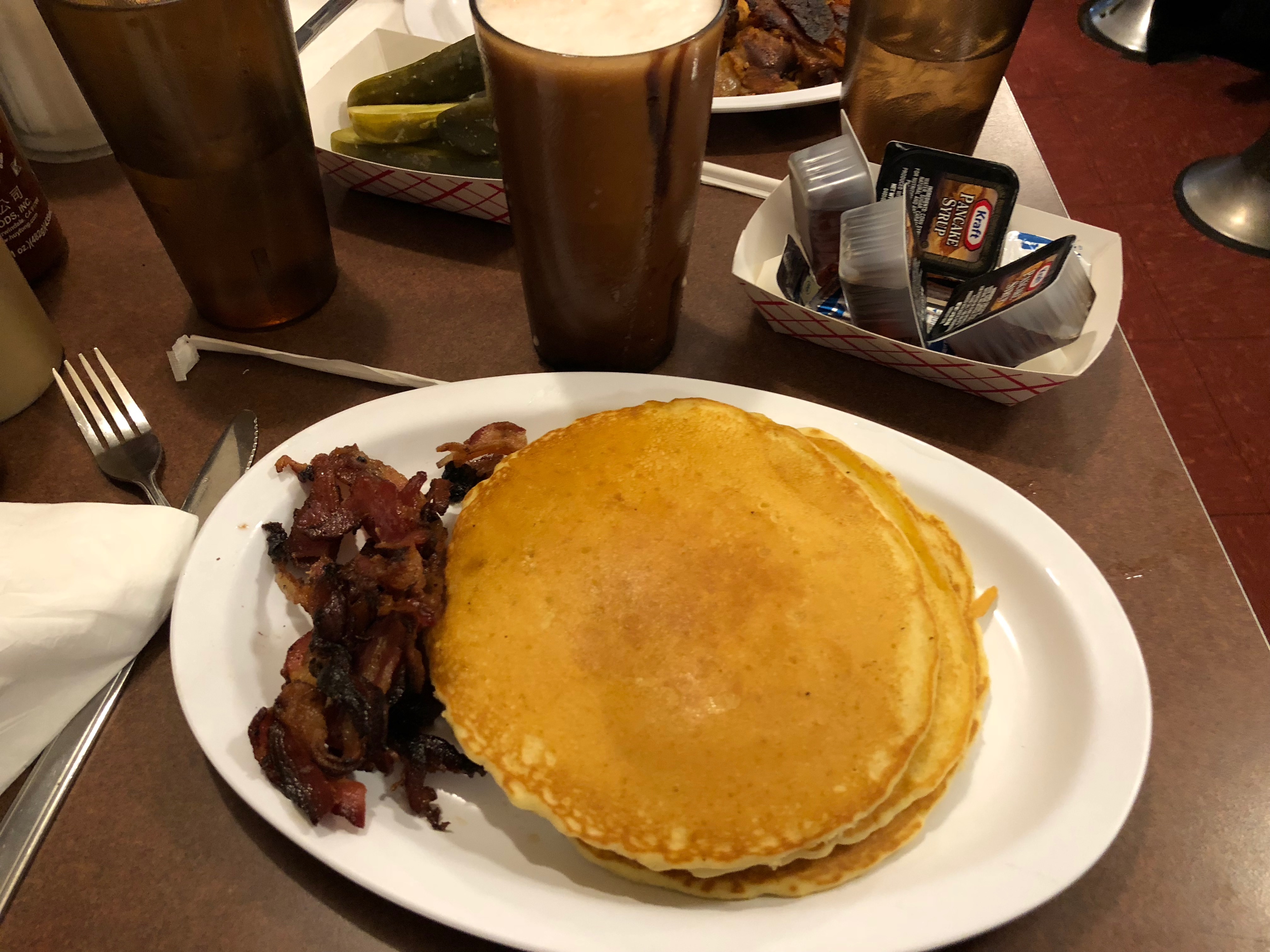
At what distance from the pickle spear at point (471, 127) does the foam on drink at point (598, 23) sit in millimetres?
479

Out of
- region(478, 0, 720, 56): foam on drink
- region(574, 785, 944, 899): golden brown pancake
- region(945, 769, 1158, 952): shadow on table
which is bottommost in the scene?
region(945, 769, 1158, 952): shadow on table

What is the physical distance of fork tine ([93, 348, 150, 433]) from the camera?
3.85 ft

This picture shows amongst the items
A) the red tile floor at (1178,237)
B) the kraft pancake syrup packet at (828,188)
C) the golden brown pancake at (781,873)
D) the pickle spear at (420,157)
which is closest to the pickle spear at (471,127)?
the pickle spear at (420,157)

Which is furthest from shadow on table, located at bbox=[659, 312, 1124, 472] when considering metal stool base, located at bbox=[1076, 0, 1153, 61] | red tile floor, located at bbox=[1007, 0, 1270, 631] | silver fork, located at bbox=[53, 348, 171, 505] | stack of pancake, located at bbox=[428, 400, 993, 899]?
metal stool base, located at bbox=[1076, 0, 1153, 61]

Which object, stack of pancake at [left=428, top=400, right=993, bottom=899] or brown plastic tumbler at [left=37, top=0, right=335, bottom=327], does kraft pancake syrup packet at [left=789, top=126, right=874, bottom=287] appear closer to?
stack of pancake at [left=428, top=400, right=993, bottom=899]

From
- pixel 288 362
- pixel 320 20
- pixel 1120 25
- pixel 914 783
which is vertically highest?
pixel 320 20

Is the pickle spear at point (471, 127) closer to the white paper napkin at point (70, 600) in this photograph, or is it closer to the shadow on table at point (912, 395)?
the shadow on table at point (912, 395)

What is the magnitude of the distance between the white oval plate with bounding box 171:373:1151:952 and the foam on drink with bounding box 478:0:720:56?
442 millimetres

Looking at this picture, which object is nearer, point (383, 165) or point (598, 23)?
point (598, 23)

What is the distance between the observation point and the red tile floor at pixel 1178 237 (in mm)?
2363

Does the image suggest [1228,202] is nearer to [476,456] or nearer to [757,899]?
[476,456]

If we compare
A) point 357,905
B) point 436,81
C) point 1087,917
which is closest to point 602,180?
point 436,81

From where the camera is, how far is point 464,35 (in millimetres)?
1832

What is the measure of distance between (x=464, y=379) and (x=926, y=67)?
3.36 feet
